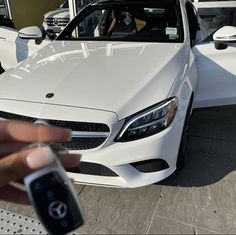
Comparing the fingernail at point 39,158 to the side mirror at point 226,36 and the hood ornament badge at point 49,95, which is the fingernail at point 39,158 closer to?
the hood ornament badge at point 49,95

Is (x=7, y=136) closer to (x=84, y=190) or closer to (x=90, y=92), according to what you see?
(x=90, y=92)

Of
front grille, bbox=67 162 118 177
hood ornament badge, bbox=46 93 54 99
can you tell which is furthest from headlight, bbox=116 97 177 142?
hood ornament badge, bbox=46 93 54 99

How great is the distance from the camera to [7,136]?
36.2 inches

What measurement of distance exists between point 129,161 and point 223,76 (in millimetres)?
1749

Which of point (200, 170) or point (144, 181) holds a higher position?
point (144, 181)

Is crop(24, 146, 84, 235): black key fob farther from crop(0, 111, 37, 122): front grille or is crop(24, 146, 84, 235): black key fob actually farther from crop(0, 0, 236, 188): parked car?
crop(0, 111, 37, 122): front grille

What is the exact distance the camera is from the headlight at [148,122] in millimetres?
2244

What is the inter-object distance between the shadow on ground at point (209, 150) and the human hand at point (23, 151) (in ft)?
6.62

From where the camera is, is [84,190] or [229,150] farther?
[229,150]

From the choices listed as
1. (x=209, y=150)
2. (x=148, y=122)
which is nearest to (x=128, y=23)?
(x=209, y=150)

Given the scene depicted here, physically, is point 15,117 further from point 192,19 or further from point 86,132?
point 192,19

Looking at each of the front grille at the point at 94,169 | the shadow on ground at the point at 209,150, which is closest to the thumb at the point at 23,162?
the front grille at the point at 94,169

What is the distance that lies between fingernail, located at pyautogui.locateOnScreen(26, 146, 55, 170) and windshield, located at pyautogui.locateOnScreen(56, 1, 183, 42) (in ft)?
9.14

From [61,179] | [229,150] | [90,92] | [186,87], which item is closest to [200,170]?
[229,150]
